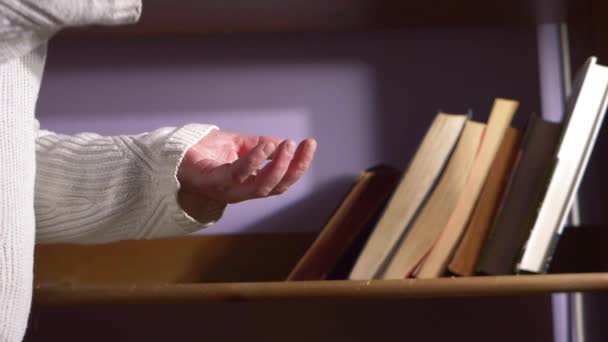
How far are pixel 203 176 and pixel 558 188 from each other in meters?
0.42

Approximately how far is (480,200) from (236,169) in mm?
419

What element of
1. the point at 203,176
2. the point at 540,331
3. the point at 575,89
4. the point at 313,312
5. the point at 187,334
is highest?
the point at 575,89

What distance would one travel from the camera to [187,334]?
3.57 ft

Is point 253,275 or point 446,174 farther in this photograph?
point 253,275

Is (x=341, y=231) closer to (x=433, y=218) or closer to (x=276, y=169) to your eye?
(x=433, y=218)

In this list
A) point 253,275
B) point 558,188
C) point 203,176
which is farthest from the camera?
point 253,275

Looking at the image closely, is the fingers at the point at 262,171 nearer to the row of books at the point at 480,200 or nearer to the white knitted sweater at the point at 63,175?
the white knitted sweater at the point at 63,175

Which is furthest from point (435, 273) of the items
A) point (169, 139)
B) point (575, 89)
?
point (169, 139)

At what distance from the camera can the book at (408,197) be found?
33.5 inches

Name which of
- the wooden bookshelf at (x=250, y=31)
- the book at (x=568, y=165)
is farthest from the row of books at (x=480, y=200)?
the wooden bookshelf at (x=250, y=31)

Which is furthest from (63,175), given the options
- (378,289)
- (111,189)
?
(378,289)

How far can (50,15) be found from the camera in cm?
43

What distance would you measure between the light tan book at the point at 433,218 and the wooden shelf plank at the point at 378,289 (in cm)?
9

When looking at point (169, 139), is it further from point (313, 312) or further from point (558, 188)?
point (313, 312)
